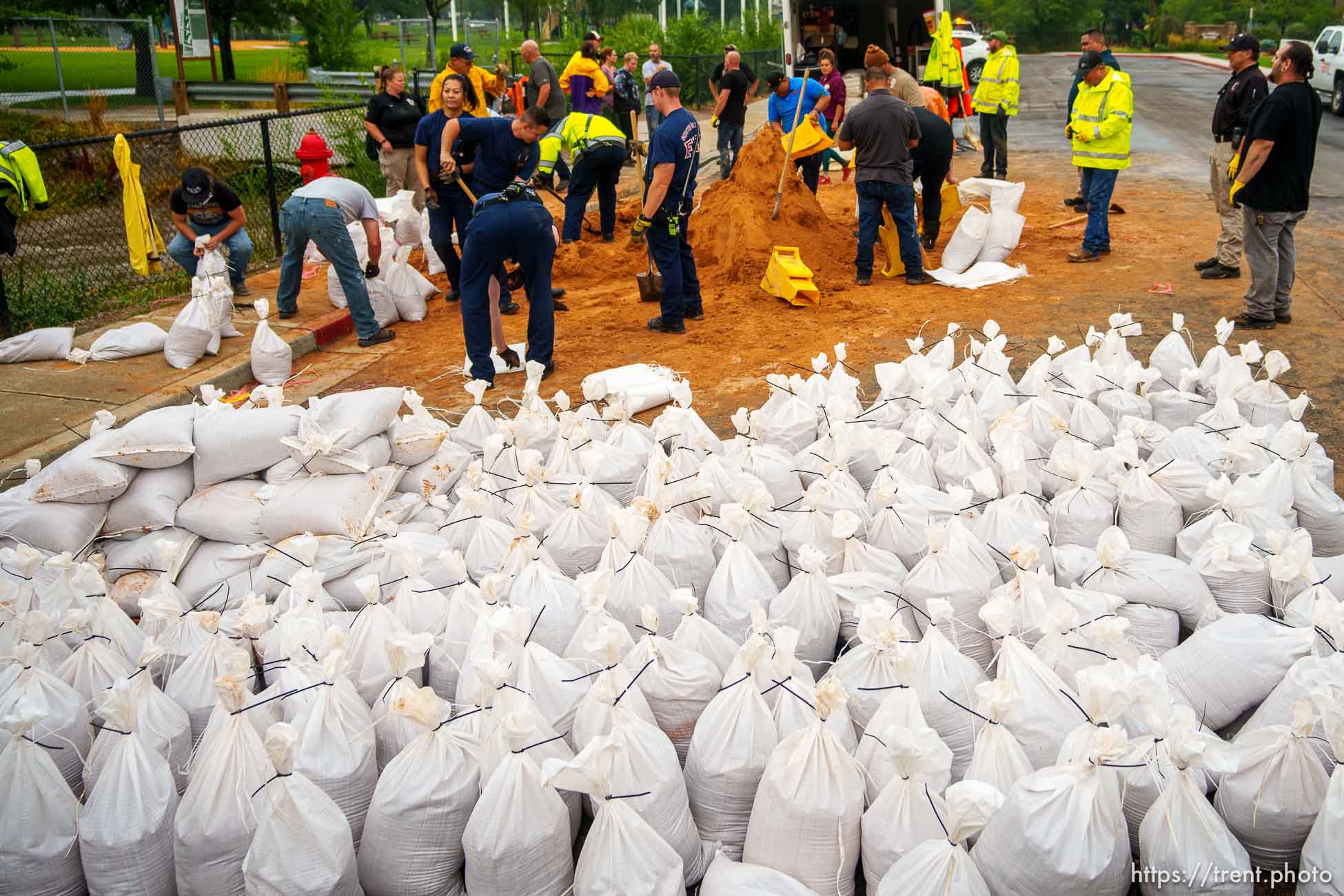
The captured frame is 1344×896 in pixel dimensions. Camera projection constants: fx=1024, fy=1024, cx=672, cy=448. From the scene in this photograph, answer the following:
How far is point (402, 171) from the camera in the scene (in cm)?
996

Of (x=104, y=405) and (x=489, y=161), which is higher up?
(x=489, y=161)

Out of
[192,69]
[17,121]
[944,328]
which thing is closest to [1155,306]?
[944,328]

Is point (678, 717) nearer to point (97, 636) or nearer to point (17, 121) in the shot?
point (97, 636)

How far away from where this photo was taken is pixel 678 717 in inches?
110

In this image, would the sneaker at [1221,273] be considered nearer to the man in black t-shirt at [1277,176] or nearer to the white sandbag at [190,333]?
the man in black t-shirt at [1277,176]

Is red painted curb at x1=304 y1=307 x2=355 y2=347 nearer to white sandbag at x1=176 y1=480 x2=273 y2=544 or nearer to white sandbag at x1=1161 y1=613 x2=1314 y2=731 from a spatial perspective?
white sandbag at x1=176 y1=480 x2=273 y2=544

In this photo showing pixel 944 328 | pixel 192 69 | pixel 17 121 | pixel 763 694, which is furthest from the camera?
pixel 192 69

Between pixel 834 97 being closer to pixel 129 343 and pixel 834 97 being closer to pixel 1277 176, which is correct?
pixel 1277 176

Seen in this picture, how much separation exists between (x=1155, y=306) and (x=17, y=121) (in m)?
18.4

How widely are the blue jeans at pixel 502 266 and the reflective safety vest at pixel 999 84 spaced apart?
734cm

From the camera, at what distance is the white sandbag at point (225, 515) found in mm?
4008

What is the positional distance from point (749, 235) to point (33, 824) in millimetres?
7199

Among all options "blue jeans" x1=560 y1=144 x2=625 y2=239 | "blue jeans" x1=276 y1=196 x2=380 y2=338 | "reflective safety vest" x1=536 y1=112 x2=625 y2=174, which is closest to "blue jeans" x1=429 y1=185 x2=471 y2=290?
"blue jeans" x1=276 y1=196 x2=380 y2=338

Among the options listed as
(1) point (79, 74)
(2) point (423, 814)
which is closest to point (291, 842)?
(2) point (423, 814)
